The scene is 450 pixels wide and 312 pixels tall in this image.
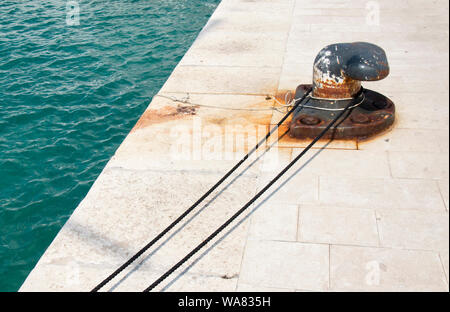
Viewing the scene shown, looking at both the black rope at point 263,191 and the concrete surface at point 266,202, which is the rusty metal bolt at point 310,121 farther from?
→ the concrete surface at point 266,202

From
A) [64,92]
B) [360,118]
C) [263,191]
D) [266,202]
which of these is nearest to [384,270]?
[263,191]

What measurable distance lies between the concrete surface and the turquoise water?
1.33m

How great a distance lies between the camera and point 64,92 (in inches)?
416

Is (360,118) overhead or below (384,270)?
overhead

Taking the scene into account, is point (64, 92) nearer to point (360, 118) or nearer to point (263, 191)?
point (360, 118)

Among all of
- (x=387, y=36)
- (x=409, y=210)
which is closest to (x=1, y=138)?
(x=409, y=210)

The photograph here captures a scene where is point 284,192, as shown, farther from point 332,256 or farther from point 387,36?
point 387,36

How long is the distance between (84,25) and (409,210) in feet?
38.1

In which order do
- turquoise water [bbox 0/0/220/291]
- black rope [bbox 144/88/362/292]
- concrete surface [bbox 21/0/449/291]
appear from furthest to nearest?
turquoise water [bbox 0/0/220/291], concrete surface [bbox 21/0/449/291], black rope [bbox 144/88/362/292]

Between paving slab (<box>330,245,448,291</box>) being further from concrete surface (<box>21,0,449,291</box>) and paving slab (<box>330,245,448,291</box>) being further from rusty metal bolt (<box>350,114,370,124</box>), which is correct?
rusty metal bolt (<box>350,114,370,124</box>)

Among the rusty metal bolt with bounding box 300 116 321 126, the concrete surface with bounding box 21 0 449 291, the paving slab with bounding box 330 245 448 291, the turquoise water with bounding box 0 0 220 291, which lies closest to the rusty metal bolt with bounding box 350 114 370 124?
the concrete surface with bounding box 21 0 449 291

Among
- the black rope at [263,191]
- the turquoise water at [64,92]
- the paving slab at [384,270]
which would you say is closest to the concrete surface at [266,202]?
the paving slab at [384,270]

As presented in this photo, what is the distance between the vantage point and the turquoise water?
285 inches

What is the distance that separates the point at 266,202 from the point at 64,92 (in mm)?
6547
